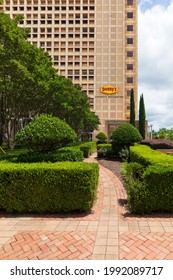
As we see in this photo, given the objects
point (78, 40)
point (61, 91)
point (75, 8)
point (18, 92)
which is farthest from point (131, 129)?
point (75, 8)

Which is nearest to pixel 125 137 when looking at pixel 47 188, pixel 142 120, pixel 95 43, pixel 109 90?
pixel 47 188

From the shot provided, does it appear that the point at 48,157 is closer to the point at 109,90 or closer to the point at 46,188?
the point at 46,188

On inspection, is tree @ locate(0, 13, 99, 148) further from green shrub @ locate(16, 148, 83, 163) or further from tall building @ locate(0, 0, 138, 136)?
tall building @ locate(0, 0, 138, 136)

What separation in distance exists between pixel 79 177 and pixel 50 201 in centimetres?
117

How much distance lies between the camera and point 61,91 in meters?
21.6

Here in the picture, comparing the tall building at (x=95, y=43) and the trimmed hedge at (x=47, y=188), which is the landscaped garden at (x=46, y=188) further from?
the tall building at (x=95, y=43)

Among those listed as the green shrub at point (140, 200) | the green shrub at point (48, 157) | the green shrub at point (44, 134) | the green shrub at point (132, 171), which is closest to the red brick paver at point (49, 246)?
the green shrub at point (140, 200)

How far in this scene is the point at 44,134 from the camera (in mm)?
8719

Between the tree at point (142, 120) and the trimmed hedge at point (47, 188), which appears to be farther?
the tree at point (142, 120)

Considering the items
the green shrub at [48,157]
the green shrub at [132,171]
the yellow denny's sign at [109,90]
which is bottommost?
the green shrub at [132,171]

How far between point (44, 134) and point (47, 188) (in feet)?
10.6

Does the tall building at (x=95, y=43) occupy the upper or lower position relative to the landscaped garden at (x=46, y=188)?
upper

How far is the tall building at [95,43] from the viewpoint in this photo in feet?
191

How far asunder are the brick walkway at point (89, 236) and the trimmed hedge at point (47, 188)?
34 cm
